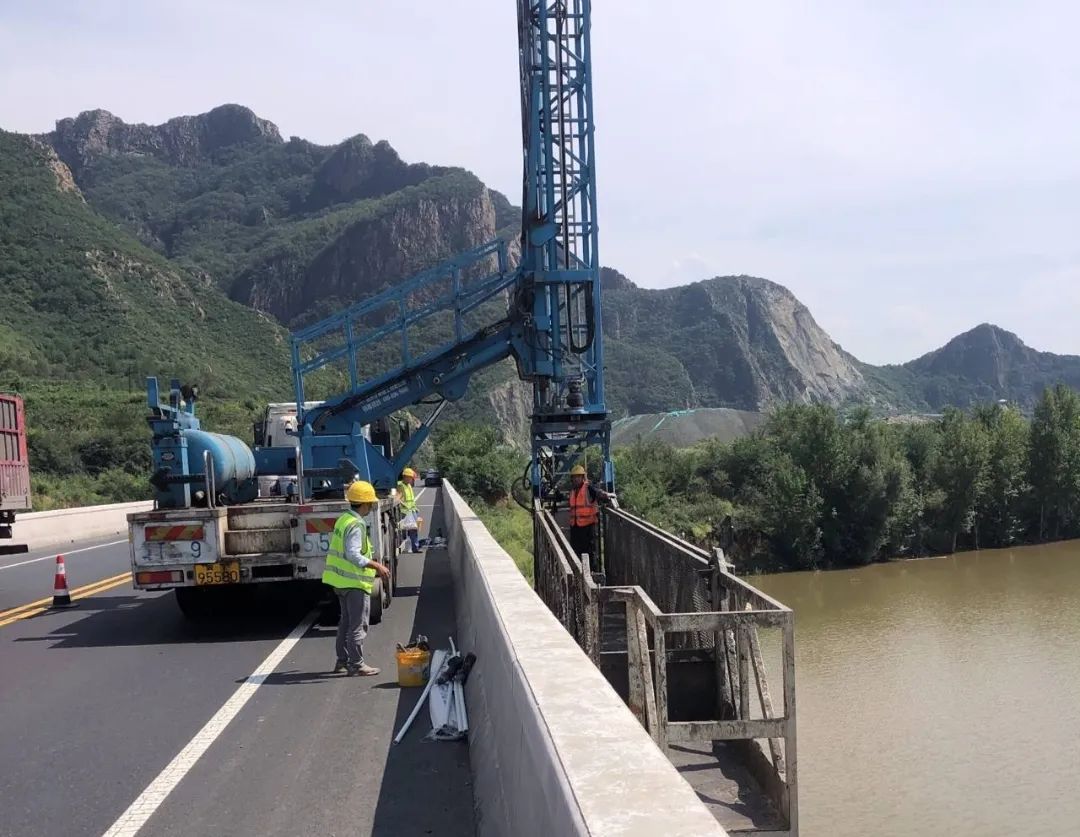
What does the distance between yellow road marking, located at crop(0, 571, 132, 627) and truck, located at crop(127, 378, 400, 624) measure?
6.95 feet

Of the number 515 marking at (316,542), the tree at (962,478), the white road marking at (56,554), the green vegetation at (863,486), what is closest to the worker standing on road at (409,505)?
the number 515 marking at (316,542)

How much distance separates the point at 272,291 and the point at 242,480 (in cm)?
13136

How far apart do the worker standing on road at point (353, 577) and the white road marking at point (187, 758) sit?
75cm

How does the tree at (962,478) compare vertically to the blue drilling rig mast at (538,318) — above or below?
below

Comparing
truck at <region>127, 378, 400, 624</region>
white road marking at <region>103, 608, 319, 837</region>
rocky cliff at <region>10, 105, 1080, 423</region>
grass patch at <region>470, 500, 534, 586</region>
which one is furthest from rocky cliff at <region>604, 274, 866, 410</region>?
white road marking at <region>103, 608, 319, 837</region>

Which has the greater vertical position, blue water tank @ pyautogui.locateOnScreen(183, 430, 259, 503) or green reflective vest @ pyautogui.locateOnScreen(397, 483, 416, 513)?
blue water tank @ pyautogui.locateOnScreen(183, 430, 259, 503)

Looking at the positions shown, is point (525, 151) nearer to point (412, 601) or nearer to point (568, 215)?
point (568, 215)

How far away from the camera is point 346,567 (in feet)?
28.8

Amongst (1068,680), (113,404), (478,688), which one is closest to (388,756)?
(478,688)

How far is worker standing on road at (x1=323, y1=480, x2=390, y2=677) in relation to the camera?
28.0ft

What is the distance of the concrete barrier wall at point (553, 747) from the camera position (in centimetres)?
277

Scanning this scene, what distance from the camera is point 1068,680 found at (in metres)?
20.9

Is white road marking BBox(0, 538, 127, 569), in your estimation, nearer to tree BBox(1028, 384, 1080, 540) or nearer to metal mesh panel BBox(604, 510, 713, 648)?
metal mesh panel BBox(604, 510, 713, 648)

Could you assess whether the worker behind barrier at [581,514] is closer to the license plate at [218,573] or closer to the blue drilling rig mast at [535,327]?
the blue drilling rig mast at [535,327]
